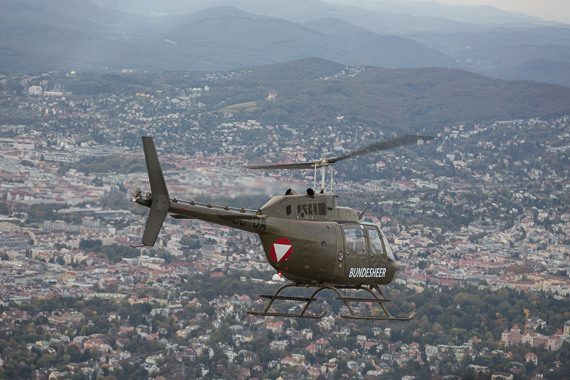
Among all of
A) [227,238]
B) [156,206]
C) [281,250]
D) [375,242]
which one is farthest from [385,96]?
[156,206]

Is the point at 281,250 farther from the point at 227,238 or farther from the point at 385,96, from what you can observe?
the point at 385,96

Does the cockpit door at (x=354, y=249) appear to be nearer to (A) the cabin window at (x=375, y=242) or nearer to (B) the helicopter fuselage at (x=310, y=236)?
(B) the helicopter fuselage at (x=310, y=236)

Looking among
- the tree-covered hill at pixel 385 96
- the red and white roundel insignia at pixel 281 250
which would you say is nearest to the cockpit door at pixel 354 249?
the red and white roundel insignia at pixel 281 250

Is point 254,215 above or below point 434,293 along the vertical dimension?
above

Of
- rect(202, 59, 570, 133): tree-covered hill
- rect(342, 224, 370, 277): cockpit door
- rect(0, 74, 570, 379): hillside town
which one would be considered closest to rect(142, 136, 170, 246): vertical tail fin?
rect(0, 74, 570, 379): hillside town

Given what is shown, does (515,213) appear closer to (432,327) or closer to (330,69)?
(432,327)

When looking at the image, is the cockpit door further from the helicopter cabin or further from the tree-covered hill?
the tree-covered hill

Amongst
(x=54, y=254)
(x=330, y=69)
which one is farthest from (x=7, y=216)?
(x=330, y=69)
